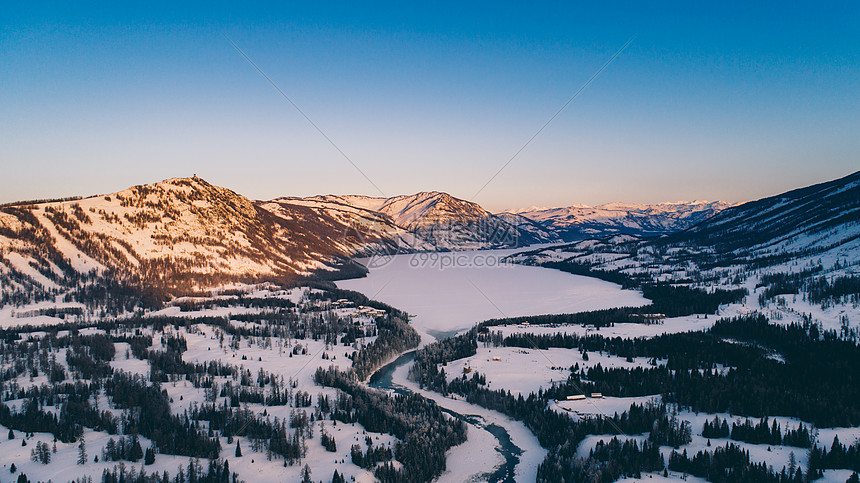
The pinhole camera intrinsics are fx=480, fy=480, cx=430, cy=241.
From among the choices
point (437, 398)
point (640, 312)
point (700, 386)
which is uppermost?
point (640, 312)

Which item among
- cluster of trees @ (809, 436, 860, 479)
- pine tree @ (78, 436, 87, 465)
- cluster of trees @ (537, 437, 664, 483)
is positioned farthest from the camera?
pine tree @ (78, 436, 87, 465)

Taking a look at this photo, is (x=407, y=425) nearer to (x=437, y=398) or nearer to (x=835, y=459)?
(x=437, y=398)

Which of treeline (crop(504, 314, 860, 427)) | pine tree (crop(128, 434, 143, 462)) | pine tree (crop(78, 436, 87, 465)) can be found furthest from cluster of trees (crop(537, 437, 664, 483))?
pine tree (crop(78, 436, 87, 465))

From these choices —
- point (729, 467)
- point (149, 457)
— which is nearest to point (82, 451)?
point (149, 457)

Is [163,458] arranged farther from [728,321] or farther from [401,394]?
[728,321]

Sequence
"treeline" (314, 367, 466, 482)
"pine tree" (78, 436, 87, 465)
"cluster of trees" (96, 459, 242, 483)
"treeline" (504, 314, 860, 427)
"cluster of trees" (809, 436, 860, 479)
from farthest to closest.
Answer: "treeline" (504, 314, 860, 427) < "treeline" (314, 367, 466, 482) < "pine tree" (78, 436, 87, 465) < "cluster of trees" (96, 459, 242, 483) < "cluster of trees" (809, 436, 860, 479)

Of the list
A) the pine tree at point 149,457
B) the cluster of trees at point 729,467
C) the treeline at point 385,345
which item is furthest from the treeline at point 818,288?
the pine tree at point 149,457

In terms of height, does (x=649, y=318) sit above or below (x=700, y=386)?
above

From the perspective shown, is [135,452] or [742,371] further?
[742,371]

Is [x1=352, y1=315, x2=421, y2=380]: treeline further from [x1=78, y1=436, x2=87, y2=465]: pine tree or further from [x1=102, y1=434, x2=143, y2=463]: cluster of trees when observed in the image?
[x1=78, y1=436, x2=87, y2=465]: pine tree

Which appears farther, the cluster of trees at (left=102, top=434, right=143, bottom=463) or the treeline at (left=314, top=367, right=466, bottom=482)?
the cluster of trees at (left=102, top=434, right=143, bottom=463)

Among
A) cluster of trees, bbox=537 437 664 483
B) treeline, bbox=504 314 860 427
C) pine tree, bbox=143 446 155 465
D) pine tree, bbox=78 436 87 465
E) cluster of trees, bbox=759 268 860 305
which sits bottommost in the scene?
cluster of trees, bbox=537 437 664 483
